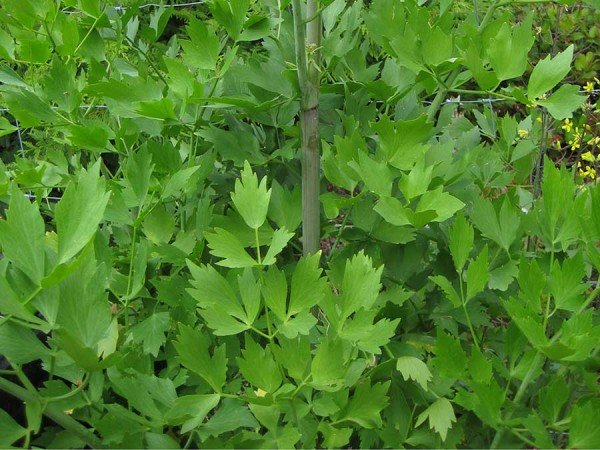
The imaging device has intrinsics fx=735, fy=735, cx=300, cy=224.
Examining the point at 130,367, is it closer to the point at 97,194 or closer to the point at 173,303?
the point at 173,303

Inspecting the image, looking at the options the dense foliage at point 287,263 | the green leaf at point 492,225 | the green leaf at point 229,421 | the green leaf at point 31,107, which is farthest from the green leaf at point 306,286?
the green leaf at point 31,107

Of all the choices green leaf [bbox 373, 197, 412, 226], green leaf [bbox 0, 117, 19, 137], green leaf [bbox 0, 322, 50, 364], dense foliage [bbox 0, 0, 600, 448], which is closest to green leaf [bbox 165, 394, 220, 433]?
dense foliage [bbox 0, 0, 600, 448]

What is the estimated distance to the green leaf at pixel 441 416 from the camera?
64cm

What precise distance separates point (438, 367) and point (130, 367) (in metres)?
0.27

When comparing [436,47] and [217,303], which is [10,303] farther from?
[436,47]

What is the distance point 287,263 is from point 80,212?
0.36 meters

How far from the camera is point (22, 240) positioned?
0.51 meters

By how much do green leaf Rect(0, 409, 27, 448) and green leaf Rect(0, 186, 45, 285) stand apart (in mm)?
117

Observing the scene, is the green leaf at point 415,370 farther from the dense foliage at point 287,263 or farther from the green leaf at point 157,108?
the green leaf at point 157,108

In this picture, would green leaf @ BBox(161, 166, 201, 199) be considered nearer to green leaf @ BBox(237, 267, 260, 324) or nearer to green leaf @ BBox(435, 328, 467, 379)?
green leaf @ BBox(237, 267, 260, 324)

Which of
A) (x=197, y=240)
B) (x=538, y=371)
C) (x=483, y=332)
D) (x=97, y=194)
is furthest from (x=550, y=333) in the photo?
(x=97, y=194)

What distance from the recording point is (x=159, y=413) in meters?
0.61

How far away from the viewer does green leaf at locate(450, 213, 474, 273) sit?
0.65 metres

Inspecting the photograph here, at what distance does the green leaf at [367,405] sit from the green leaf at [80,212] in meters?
0.26
